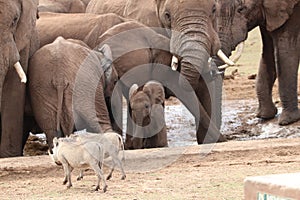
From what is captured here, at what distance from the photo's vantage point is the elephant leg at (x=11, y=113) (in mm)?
8836

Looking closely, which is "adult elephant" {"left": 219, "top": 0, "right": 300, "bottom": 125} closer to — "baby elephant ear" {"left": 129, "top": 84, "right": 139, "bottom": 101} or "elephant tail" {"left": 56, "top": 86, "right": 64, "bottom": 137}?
"baby elephant ear" {"left": 129, "top": 84, "right": 139, "bottom": 101}

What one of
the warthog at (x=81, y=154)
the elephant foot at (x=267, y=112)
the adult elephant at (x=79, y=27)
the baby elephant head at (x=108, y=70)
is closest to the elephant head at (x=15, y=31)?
the baby elephant head at (x=108, y=70)

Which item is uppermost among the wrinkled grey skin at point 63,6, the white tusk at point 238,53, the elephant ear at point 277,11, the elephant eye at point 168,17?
the wrinkled grey skin at point 63,6

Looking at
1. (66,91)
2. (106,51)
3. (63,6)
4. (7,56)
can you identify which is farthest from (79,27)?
(63,6)

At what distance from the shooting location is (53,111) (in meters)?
8.61

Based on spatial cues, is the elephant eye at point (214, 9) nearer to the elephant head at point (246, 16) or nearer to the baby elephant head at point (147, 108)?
the baby elephant head at point (147, 108)

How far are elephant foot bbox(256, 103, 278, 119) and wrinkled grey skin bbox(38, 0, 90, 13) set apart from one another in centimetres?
295

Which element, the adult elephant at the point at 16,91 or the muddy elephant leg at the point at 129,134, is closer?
the adult elephant at the point at 16,91

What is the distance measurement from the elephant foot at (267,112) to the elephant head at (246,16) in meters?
0.79

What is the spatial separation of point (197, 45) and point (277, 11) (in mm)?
2255

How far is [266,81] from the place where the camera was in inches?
463

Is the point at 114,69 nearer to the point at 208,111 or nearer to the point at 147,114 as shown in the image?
the point at 147,114

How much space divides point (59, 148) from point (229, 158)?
1.78 m

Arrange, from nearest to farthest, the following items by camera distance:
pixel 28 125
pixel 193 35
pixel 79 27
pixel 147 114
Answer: pixel 147 114 < pixel 193 35 < pixel 28 125 < pixel 79 27
